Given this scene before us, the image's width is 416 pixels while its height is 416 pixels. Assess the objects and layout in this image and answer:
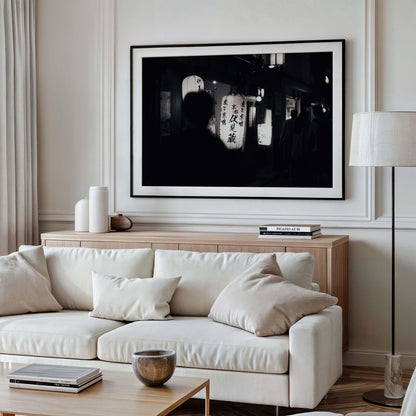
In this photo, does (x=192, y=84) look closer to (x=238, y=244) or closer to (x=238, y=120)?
(x=238, y=120)

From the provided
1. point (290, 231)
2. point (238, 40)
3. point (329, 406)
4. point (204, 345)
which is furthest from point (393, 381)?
point (238, 40)

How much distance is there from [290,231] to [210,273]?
645 mm

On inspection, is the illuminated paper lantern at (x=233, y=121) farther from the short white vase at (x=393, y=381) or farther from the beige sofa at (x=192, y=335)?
the short white vase at (x=393, y=381)

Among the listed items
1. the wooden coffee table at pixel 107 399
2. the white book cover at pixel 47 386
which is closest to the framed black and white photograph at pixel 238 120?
the wooden coffee table at pixel 107 399

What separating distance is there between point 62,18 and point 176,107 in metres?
1.07

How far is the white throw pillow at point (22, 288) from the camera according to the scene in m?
4.18

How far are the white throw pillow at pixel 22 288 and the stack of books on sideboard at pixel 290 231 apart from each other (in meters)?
1.28

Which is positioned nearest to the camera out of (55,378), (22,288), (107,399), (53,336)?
(107,399)

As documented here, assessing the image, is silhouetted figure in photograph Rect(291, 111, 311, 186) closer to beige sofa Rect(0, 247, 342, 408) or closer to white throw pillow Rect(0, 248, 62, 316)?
beige sofa Rect(0, 247, 342, 408)

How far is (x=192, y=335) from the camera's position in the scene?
366 cm

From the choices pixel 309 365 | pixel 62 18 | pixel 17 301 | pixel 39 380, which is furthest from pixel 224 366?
pixel 62 18

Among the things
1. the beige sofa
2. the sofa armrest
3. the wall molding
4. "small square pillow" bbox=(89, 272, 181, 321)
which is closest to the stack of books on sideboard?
the wall molding

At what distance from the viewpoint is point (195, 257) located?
4246 millimetres

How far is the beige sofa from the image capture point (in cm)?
349
